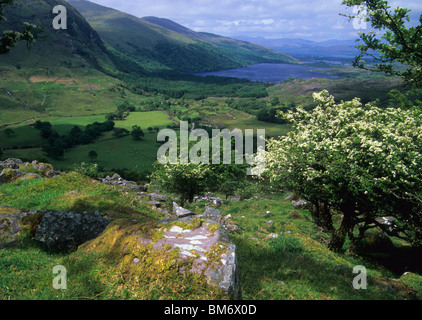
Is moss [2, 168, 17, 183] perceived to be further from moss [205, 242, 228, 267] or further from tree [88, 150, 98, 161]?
tree [88, 150, 98, 161]

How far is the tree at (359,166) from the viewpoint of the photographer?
44.5 ft

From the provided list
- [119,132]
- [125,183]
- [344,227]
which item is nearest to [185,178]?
[344,227]

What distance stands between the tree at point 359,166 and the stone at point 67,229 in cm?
1179

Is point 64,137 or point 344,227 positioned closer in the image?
point 344,227

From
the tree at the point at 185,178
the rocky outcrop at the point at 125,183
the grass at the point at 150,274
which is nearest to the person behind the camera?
the grass at the point at 150,274

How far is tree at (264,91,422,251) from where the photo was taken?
13578 mm

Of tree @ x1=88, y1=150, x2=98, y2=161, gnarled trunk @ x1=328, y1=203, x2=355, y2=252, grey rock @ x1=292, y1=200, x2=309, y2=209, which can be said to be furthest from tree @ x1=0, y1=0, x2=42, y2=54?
tree @ x1=88, y1=150, x2=98, y2=161

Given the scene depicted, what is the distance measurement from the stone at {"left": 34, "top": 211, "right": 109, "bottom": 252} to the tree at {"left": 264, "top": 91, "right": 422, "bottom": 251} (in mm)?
11791

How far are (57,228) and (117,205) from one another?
6.19 meters

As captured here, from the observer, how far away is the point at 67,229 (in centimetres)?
991

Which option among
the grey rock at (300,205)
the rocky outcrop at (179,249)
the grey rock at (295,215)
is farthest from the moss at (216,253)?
the grey rock at (300,205)

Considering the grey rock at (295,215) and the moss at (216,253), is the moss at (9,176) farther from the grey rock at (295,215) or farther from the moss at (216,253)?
the grey rock at (295,215)

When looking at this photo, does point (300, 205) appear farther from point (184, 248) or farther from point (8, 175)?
point (8, 175)

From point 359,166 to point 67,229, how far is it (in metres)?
14.7
